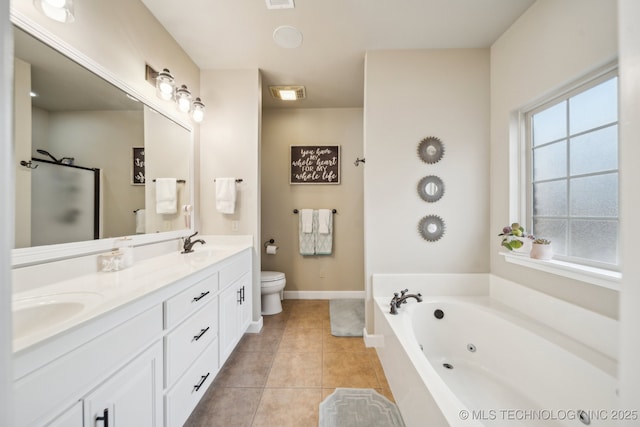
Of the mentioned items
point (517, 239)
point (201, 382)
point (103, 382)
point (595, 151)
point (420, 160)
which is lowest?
point (201, 382)

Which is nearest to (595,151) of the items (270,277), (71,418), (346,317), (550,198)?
(550,198)

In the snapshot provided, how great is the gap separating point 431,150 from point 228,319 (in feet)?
6.85

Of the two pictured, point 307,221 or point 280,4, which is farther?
point 307,221

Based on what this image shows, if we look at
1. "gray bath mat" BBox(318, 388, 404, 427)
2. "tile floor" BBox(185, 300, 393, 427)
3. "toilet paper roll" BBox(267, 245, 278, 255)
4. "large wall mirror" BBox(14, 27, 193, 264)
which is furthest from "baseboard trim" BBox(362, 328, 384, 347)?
"large wall mirror" BBox(14, 27, 193, 264)

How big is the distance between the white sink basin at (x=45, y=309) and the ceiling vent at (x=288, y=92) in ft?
7.88

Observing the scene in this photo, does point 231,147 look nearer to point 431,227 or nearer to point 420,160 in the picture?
point 420,160

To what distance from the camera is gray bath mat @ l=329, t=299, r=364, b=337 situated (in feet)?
7.48

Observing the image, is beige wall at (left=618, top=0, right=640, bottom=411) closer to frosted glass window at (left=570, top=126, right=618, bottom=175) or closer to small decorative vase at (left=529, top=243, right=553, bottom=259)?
frosted glass window at (left=570, top=126, right=618, bottom=175)

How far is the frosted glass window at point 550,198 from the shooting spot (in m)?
1.56

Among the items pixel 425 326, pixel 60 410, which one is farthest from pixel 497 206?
pixel 60 410

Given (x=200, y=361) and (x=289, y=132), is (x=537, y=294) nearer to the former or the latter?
(x=200, y=361)

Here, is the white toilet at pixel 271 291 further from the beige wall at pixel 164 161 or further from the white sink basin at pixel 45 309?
the white sink basin at pixel 45 309

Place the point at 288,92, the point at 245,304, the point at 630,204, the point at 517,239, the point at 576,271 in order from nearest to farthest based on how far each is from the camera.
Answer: the point at 630,204
the point at 576,271
the point at 517,239
the point at 245,304
the point at 288,92

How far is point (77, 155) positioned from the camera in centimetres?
120
